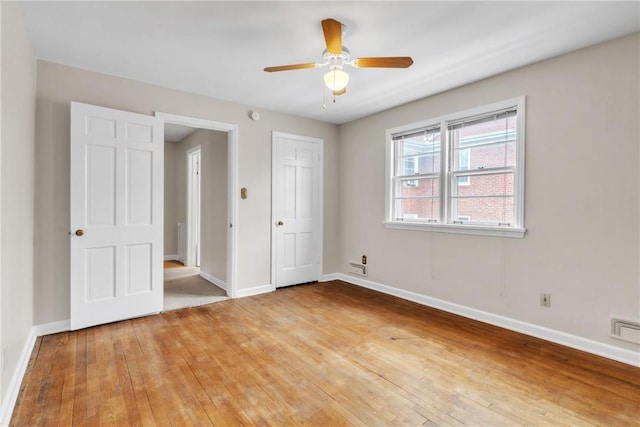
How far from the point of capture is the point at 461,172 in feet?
11.5

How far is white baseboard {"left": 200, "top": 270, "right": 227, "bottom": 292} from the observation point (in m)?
4.53

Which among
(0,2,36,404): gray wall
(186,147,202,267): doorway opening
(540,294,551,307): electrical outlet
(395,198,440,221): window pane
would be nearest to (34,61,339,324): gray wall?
(0,2,36,404): gray wall

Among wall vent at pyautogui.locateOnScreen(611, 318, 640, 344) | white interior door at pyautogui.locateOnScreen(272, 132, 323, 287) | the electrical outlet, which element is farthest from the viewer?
white interior door at pyautogui.locateOnScreen(272, 132, 323, 287)

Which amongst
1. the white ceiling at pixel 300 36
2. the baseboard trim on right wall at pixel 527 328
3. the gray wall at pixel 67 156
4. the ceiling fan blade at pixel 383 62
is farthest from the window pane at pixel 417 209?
the ceiling fan blade at pixel 383 62

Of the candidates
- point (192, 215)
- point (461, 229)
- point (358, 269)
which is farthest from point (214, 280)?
point (461, 229)

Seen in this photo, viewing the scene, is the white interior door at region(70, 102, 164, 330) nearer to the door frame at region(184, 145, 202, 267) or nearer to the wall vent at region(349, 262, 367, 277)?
the wall vent at region(349, 262, 367, 277)

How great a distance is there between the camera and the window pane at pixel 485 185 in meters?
3.17

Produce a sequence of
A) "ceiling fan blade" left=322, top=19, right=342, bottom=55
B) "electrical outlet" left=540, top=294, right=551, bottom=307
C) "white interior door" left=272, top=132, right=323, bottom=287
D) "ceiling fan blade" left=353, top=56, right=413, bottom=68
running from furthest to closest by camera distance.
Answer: "white interior door" left=272, top=132, right=323, bottom=287 < "electrical outlet" left=540, top=294, right=551, bottom=307 < "ceiling fan blade" left=353, top=56, right=413, bottom=68 < "ceiling fan blade" left=322, top=19, right=342, bottom=55

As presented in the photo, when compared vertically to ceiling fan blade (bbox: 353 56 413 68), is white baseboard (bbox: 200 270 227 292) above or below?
below

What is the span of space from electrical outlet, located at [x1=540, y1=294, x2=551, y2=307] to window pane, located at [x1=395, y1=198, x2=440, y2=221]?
130 cm

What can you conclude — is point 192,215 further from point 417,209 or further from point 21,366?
point 417,209

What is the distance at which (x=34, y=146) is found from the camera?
284cm

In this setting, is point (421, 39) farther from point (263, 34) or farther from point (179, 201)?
point (179, 201)

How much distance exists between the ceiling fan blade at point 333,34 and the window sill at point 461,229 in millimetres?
2264
